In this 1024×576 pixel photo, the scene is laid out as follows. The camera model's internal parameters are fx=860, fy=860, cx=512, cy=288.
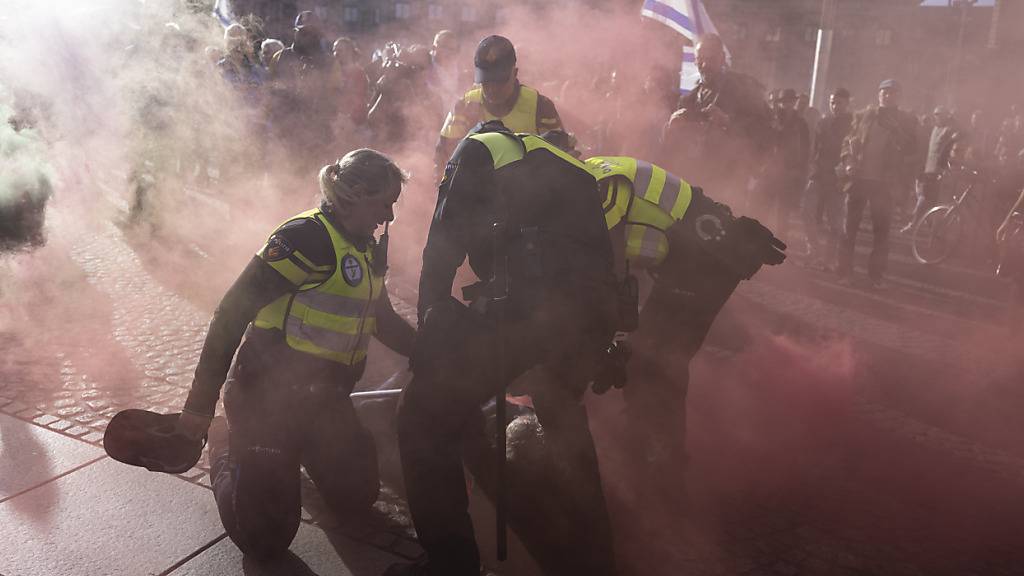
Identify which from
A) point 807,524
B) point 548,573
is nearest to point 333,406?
point 548,573

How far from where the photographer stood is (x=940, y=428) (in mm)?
4336

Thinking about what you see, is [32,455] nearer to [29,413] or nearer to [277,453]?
[29,413]

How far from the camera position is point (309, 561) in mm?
2943

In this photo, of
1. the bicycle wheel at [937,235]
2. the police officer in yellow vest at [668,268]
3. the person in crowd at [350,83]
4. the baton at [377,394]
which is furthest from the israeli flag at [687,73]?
the baton at [377,394]

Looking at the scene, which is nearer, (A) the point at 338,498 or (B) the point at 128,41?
(A) the point at 338,498

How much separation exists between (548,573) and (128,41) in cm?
666

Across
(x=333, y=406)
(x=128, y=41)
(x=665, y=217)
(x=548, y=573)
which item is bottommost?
(x=548, y=573)

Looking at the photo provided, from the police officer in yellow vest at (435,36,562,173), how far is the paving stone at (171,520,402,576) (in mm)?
2381

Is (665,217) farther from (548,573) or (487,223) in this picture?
(548,573)

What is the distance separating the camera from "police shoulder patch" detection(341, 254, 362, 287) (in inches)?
118

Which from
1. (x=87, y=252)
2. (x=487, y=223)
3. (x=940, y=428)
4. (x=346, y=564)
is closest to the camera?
(x=487, y=223)

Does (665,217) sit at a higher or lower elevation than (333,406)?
higher

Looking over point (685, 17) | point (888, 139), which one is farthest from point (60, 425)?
point (685, 17)

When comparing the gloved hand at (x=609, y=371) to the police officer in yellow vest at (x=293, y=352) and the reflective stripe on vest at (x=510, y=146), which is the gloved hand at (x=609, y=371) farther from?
the police officer in yellow vest at (x=293, y=352)
